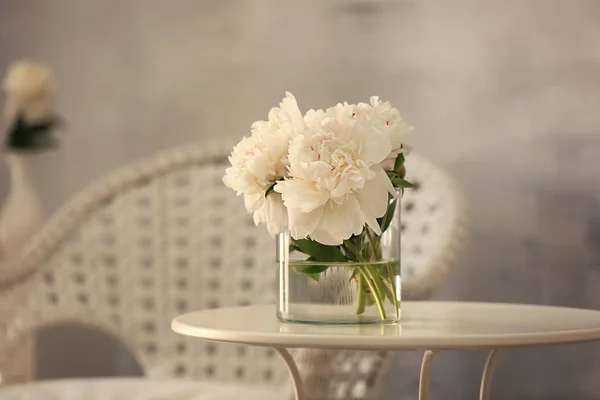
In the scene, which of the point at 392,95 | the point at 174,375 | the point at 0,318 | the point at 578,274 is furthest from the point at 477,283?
the point at 0,318

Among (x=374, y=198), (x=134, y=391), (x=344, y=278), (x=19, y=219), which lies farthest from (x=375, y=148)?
(x=19, y=219)

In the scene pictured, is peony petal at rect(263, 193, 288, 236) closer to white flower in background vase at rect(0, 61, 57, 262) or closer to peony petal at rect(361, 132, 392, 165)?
peony petal at rect(361, 132, 392, 165)

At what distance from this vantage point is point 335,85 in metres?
2.37

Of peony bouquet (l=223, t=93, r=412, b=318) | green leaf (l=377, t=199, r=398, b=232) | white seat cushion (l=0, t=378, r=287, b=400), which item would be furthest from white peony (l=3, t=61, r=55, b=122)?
green leaf (l=377, t=199, r=398, b=232)

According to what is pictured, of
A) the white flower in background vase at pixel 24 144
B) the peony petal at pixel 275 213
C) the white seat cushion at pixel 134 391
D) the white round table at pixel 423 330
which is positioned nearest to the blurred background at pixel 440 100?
the white flower in background vase at pixel 24 144

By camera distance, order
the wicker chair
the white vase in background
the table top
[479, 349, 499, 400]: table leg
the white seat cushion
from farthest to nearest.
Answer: the white vase in background < the wicker chair < the white seat cushion < [479, 349, 499, 400]: table leg < the table top

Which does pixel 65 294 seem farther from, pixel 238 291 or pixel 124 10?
pixel 124 10

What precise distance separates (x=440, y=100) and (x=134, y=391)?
1.03 m

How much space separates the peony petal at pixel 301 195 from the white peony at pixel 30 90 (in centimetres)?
151

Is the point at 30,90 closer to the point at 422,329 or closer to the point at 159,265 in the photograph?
the point at 159,265

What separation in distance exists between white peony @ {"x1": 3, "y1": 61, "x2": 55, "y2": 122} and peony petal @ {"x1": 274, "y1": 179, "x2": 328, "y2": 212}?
4.96ft

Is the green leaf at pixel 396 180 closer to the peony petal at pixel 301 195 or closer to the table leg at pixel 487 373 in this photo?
the peony petal at pixel 301 195

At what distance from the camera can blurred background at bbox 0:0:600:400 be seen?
2143 millimetres

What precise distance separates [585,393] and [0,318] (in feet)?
4.52
